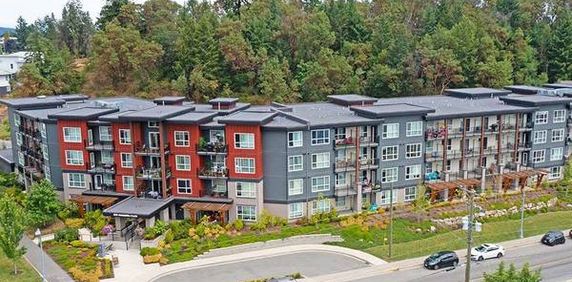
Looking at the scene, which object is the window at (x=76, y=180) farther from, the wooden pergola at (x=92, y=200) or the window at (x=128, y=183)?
the window at (x=128, y=183)

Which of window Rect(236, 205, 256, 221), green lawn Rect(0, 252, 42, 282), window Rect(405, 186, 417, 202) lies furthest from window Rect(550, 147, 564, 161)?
green lawn Rect(0, 252, 42, 282)

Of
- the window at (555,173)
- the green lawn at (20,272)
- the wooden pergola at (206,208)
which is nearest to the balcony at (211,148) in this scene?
the wooden pergola at (206,208)

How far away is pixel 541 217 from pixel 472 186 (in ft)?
27.0

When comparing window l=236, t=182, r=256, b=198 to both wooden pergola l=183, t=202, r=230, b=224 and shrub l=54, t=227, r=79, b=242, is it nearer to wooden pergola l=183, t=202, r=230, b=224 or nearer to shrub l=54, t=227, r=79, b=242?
wooden pergola l=183, t=202, r=230, b=224

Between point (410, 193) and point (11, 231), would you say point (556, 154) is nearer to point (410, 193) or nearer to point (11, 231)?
point (410, 193)

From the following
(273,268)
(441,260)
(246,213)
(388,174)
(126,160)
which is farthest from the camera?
(388,174)

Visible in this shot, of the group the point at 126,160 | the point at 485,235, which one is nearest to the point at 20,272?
the point at 126,160

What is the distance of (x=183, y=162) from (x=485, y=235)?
2972 centimetres

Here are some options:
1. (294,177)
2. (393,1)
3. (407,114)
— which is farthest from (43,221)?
(393,1)

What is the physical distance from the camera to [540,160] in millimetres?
66188

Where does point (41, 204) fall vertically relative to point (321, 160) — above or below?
below

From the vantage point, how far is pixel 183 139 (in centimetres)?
5509

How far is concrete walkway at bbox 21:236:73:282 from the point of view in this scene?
140ft

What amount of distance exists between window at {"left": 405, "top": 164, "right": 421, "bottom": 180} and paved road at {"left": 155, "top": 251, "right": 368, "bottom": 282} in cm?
1624
